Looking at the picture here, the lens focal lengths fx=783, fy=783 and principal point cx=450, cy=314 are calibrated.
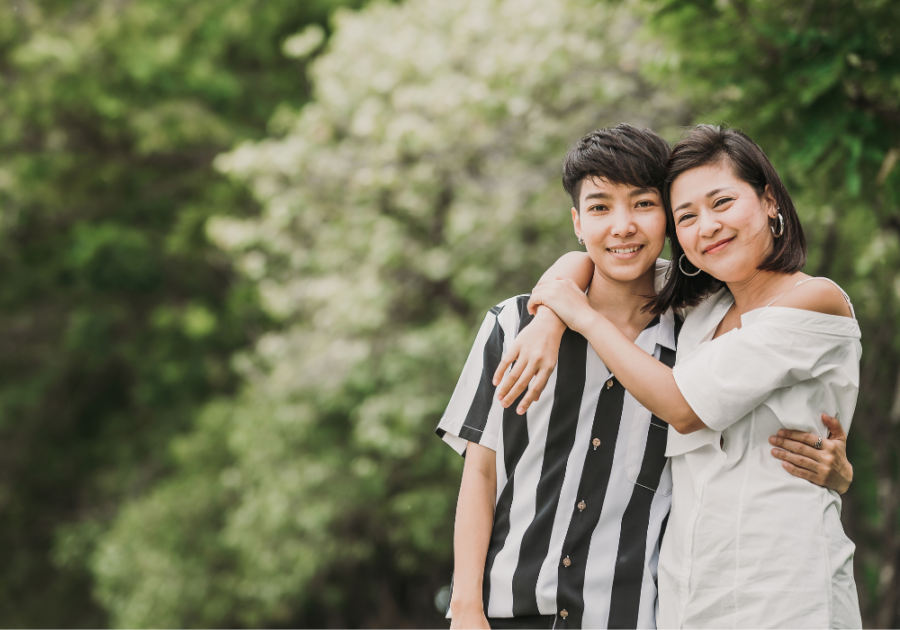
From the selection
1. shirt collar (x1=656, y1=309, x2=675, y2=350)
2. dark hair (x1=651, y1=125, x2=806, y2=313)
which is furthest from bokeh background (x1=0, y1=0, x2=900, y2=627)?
shirt collar (x1=656, y1=309, x2=675, y2=350)

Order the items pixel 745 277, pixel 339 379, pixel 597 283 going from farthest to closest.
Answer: pixel 339 379, pixel 597 283, pixel 745 277

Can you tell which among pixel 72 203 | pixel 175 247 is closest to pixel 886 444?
pixel 175 247

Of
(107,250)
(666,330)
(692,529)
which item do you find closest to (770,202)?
(666,330)

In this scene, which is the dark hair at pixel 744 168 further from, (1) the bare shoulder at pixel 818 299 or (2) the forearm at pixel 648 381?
(2) the forearm at pixel 648 381

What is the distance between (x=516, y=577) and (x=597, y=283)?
2.35ft

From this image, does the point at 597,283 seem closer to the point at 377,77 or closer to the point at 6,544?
the point at 377,77

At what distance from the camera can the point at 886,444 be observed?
613 cm

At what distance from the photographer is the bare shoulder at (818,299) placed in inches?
62.3

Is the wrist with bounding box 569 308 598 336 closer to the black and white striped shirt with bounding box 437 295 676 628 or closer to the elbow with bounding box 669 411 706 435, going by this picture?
A: the black and white striped shirt with bounding box 437 295 676 628

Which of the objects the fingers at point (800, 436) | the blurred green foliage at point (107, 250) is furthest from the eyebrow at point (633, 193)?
the blurred green foliage at point (107, 250)

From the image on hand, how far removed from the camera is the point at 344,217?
21.5 ft

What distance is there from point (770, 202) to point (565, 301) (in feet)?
1.62

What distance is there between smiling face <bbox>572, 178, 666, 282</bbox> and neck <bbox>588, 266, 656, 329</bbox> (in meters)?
0.12

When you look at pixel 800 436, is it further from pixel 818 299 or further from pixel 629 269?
pixel 629 269
